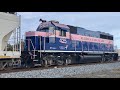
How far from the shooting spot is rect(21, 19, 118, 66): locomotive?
2038 centimetres

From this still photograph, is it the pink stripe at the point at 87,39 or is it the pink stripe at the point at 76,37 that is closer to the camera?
Answer: the pink stripe at the point at 76,37

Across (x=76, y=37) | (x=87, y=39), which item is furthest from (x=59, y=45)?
(x=87, y=39)

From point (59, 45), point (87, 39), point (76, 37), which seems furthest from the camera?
point (87, 39)

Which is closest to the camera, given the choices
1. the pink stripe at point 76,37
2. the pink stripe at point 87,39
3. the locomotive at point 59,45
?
the locomotive at point 59,45

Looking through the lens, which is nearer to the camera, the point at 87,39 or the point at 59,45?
the point at 59,45

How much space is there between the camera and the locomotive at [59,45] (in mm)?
20375

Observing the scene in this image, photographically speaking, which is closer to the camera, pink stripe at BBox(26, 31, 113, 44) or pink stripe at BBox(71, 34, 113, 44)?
pink stripe at BBox(26, 31, 113, 44)

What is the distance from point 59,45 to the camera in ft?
73.4

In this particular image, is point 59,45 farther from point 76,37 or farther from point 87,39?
point 87,39

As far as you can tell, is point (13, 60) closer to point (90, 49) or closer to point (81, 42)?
point (81, 42)
